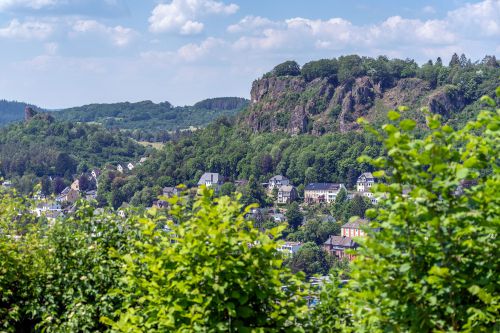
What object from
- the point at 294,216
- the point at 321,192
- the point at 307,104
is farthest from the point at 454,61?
the point at 294,216

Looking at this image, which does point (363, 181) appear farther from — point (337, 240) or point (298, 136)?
point (337, 240)

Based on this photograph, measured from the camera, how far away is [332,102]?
147 meters

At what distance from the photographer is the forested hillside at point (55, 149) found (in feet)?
462

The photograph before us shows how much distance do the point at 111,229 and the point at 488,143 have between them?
5021mm

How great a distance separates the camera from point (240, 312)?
4.86m

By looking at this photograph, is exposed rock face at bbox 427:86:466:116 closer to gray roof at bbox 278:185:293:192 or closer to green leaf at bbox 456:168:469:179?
gray roof at bbox 278:185:293:192

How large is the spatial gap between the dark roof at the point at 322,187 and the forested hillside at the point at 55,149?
51.3 meters

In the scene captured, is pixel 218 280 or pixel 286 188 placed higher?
pixel 218 280

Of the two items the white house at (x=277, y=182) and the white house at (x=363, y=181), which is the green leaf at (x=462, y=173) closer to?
the white house at (x=363, y=181)

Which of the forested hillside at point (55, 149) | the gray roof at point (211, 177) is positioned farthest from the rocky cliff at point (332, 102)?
the forested hillside at point (55, 149)

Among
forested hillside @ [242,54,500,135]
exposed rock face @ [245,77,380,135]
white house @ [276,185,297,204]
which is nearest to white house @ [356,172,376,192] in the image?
white house @ [276,185,297,204]

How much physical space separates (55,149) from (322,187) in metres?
65.2

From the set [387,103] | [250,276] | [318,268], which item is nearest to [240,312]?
[250,276]

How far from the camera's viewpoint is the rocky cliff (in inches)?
5389
